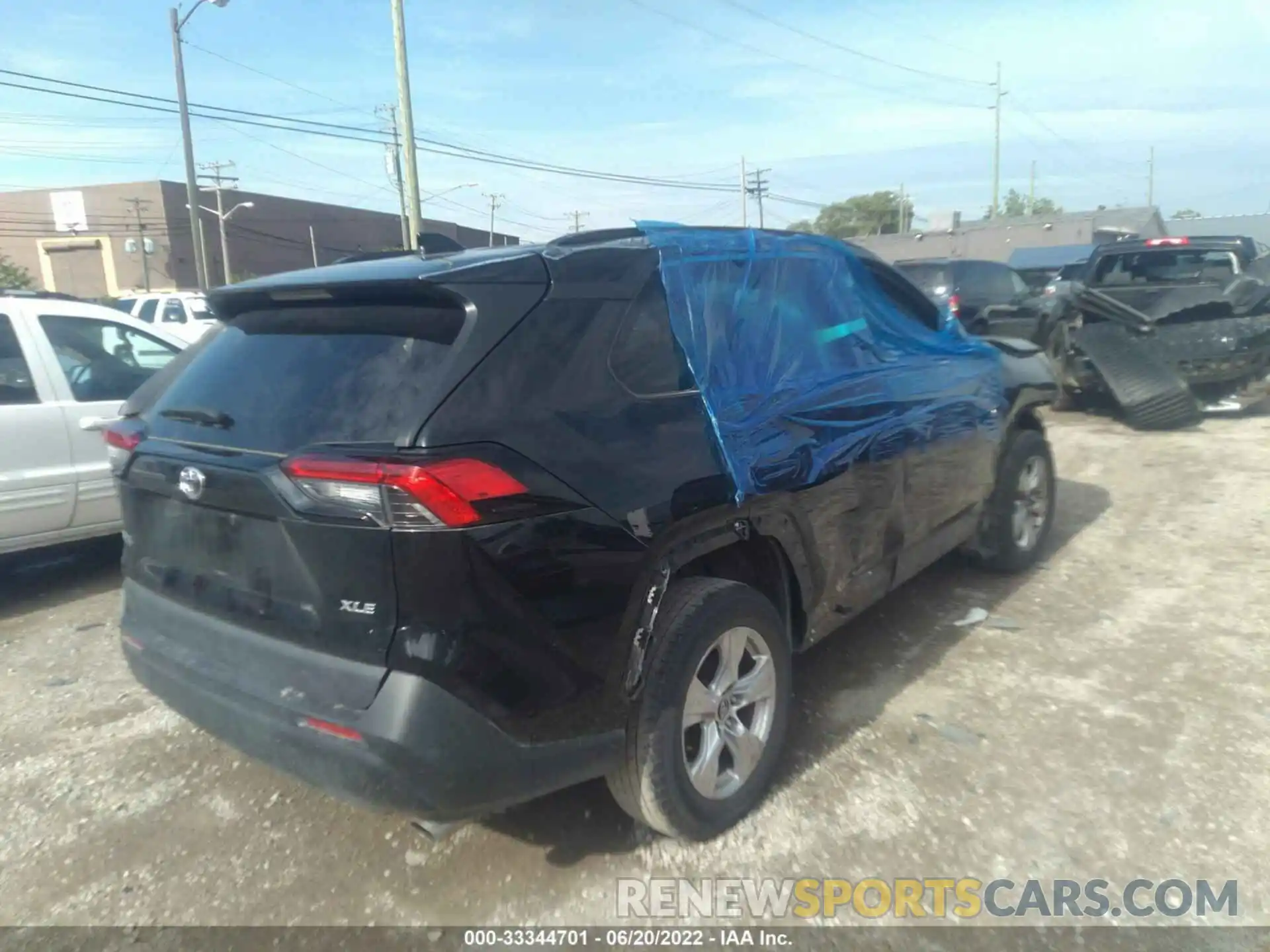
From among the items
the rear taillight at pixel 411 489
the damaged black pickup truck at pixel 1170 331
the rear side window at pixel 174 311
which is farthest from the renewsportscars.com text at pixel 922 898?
the rear side window at pixel 174 311

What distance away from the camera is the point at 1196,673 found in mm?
4199

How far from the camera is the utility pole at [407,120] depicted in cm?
1822

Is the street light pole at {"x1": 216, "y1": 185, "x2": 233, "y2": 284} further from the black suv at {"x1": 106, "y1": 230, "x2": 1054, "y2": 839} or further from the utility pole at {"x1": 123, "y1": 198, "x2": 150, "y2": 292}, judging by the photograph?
the black suv at {"x1": 106, "y1": 230, "x2": 1054, "y2": 839}

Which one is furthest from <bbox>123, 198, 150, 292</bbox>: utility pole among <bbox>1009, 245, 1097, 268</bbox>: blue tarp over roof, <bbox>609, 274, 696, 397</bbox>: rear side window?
<bbox>609, 274, 696, 397</bbox>: rear side window

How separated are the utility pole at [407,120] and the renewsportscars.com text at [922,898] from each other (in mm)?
16821

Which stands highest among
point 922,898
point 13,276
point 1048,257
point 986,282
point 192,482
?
point 13,276

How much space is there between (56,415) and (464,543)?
14.1 ft

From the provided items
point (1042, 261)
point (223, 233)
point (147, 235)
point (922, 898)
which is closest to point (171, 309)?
point (922, 898)

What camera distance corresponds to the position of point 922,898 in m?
2.82

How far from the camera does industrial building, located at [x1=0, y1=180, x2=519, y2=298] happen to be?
60.3 m

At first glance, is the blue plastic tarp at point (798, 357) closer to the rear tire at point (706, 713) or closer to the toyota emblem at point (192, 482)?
the rear tire at point (706, 713)

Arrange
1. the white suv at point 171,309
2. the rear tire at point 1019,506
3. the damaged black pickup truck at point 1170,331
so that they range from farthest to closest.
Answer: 1. the white suv at point 171,309
2. the damaged black pickup truck at point 1170,331
3. the rear tire at point 1019,506

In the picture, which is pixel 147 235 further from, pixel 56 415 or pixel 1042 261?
pixel 56 415

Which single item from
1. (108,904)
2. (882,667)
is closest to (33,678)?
(108,904)
